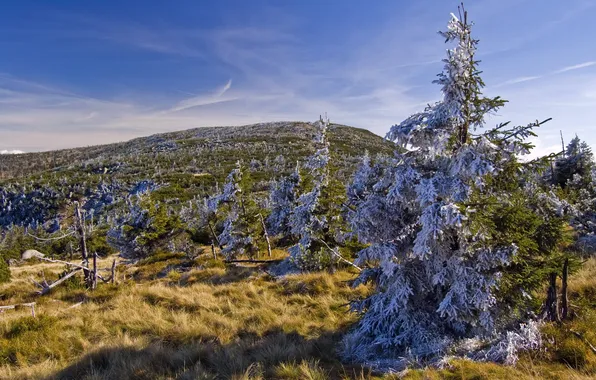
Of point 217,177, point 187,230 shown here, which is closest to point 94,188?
point 217,177

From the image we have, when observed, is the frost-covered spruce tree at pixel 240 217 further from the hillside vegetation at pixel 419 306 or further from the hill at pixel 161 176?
the hill at pixel 161 176

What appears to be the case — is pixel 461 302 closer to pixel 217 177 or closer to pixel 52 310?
pixel 52 310

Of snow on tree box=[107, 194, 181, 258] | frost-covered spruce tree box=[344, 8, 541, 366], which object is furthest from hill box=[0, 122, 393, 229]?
frost-covered spruce tree box=[344, 8, 541, 366]

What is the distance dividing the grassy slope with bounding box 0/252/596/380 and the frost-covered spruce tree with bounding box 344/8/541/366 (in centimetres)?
73

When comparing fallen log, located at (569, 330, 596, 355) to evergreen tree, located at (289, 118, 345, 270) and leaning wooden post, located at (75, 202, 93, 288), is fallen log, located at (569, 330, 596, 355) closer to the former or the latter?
evergreen tree, located at (289, 118, 345, 270)

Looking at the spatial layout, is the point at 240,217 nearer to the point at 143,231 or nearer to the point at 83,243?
the point at 83,243

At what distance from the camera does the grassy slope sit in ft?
15.3

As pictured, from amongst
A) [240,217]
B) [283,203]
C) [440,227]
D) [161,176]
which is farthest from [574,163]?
[161,176]

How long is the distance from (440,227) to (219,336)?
534cm

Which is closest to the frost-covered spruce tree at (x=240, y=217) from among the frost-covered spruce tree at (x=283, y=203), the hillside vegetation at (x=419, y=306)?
the frost-covered spruce tree at (x=283, y=203)

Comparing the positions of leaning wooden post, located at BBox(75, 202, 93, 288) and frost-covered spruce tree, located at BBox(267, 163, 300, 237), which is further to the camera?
Result: frost-covered spruce tree, located at BBox(267, 163, 300, 237)

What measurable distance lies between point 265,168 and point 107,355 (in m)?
91.7

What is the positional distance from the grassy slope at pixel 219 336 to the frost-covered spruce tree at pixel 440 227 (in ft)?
2.39

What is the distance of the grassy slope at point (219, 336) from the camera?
184 inches
